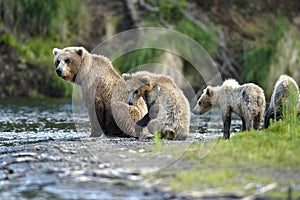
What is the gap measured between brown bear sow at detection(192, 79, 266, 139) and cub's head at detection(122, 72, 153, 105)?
115 centimetres

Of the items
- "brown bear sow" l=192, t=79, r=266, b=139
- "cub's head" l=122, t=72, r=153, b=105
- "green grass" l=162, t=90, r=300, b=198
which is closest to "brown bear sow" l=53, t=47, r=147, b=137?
"cub's head" l=122, t=72, r=153, b=105

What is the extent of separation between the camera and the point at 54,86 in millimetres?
21047

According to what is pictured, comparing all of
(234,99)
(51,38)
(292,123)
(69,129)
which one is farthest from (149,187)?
(51,38)

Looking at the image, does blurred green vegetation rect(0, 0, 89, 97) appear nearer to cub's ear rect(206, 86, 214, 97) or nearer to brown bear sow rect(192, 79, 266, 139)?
cub's ear rect(206, 86, 214, 97)

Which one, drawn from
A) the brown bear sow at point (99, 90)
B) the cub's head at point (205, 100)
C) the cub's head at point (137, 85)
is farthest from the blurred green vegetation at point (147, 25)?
the cub's head at point (137, 85)

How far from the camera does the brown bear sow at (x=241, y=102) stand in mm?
10172

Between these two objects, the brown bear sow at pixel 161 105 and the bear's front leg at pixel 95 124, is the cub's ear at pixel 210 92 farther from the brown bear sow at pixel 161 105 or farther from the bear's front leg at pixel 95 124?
the bear's front leg at pixel 95 124

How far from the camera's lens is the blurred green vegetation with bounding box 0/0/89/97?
21.1m

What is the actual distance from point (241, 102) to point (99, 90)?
219 centimetres

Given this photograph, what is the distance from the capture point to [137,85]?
34.0ft

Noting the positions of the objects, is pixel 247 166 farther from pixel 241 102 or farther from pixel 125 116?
pixel 125 116

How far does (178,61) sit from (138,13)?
11.8 ft

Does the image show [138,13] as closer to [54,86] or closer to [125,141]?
[54,86]

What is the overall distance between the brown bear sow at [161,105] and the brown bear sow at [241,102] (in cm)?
66
